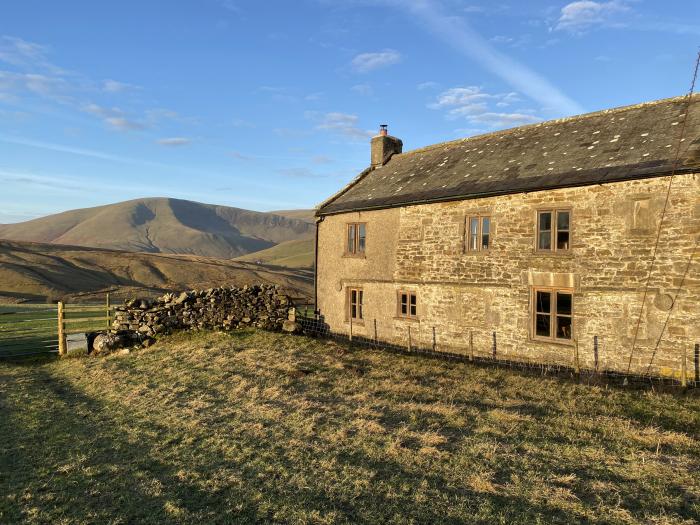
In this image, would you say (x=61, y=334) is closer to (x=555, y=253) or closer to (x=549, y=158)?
(x=555, y=253)

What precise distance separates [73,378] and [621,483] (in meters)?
14.5

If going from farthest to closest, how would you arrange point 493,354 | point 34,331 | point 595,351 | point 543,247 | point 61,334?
1. point 34,331
2. point 61,334
3. point 493,354
4. point 543,247
5. point 595,351

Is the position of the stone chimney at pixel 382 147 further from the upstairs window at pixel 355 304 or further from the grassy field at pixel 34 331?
the grassy field at pixel 34 331

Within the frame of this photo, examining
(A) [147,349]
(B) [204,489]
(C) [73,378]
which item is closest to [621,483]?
(B) [204,489]

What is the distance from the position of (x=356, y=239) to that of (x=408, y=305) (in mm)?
4086

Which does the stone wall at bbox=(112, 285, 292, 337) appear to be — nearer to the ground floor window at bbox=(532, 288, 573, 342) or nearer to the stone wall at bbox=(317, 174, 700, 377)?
the stone wall at bbox=(317, 174, 700, 377)

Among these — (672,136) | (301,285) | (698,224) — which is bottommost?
(301,285)

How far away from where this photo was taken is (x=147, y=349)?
16.8 m

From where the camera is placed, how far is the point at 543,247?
14.3m

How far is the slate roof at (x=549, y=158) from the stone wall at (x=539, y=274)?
1.48 ft

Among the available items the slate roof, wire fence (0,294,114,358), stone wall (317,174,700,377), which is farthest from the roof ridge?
wire fence (0,294,114,358)

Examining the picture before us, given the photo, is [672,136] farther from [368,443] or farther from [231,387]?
[231,387]

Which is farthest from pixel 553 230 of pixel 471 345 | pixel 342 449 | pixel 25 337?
pixel 25 337

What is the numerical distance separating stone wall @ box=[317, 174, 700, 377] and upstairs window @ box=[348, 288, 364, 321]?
31 cm
